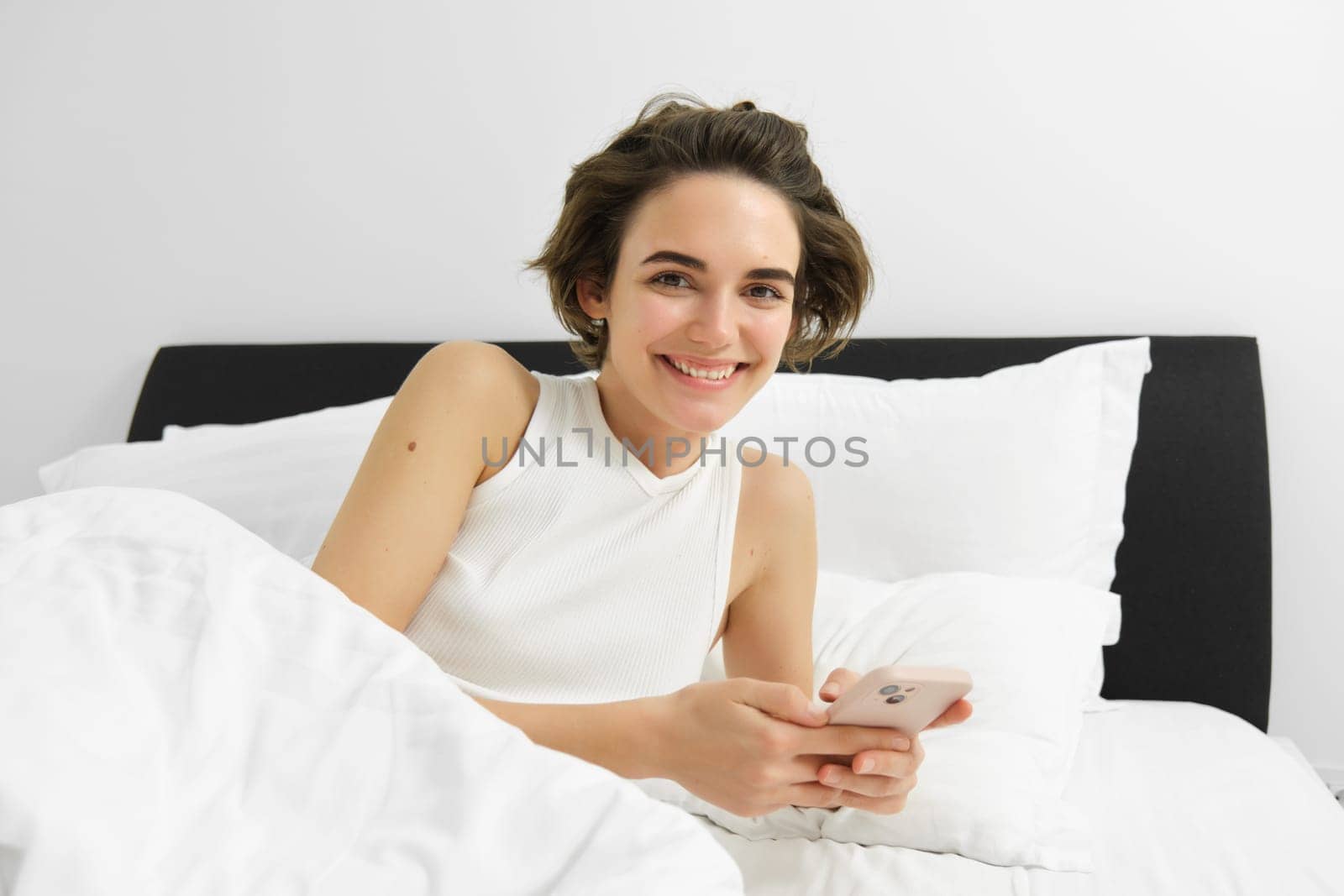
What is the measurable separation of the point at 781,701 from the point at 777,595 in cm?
45

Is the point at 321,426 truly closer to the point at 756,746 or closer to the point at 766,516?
the point at 766,516

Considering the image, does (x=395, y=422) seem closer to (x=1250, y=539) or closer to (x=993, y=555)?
(x=993, y=555)

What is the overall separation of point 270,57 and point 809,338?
4.98 ft

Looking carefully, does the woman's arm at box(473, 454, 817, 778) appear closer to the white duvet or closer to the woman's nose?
the woman's nose

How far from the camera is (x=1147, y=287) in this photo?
2.06 m

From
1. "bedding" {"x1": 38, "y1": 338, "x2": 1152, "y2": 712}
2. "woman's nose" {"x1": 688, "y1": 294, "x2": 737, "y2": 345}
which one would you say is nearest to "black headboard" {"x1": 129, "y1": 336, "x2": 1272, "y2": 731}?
"bedding" {"x1": 38, "y1": 338, "x2": 1152, "y2": 712}

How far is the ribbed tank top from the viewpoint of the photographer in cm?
131

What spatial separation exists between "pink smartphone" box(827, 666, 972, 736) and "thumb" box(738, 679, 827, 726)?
0.7 inches

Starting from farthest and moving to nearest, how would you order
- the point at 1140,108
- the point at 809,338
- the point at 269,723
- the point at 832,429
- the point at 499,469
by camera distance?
the point at 1140,108
the point at 832,429
the point at 809,338
the point at 499,469
the point at 269,723

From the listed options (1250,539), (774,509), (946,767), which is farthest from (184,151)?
(1250,539)

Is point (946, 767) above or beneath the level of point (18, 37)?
beneath

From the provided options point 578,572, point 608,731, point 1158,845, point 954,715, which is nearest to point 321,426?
point 578,572

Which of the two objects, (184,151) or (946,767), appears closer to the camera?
(946,767)

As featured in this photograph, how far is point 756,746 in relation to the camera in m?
1.05
